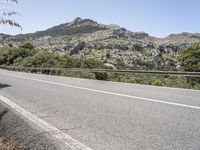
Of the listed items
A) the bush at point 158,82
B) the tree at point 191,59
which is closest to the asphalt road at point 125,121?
the bush at point 158,82

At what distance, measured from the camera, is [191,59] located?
5544 centimetres

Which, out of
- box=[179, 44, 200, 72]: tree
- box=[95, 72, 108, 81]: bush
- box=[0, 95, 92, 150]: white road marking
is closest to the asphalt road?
box=[0, 95, 92, 150]: white road marking

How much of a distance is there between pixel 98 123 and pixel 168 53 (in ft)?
489

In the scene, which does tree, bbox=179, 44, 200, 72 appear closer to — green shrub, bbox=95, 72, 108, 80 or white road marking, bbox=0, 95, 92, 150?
green shrub, bbox=95, 72, 108, 80

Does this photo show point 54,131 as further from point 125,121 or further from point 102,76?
point 102,76

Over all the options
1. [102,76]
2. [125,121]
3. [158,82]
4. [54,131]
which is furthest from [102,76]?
[54,131]

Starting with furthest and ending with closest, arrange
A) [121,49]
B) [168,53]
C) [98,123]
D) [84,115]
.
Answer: [121,49] < [168,53] < [84,115] < [98,123]

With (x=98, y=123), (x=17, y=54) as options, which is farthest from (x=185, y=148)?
(x=17, y=54)

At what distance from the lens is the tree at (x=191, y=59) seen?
5388 cm

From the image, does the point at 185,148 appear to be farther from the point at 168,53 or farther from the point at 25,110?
the point at 168,53

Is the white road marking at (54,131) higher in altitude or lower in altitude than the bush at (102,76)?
higher

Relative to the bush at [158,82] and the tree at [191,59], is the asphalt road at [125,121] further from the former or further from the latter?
the tree at [191,59]

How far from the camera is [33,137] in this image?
275 inches

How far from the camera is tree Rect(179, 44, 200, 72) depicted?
53.9 metres
